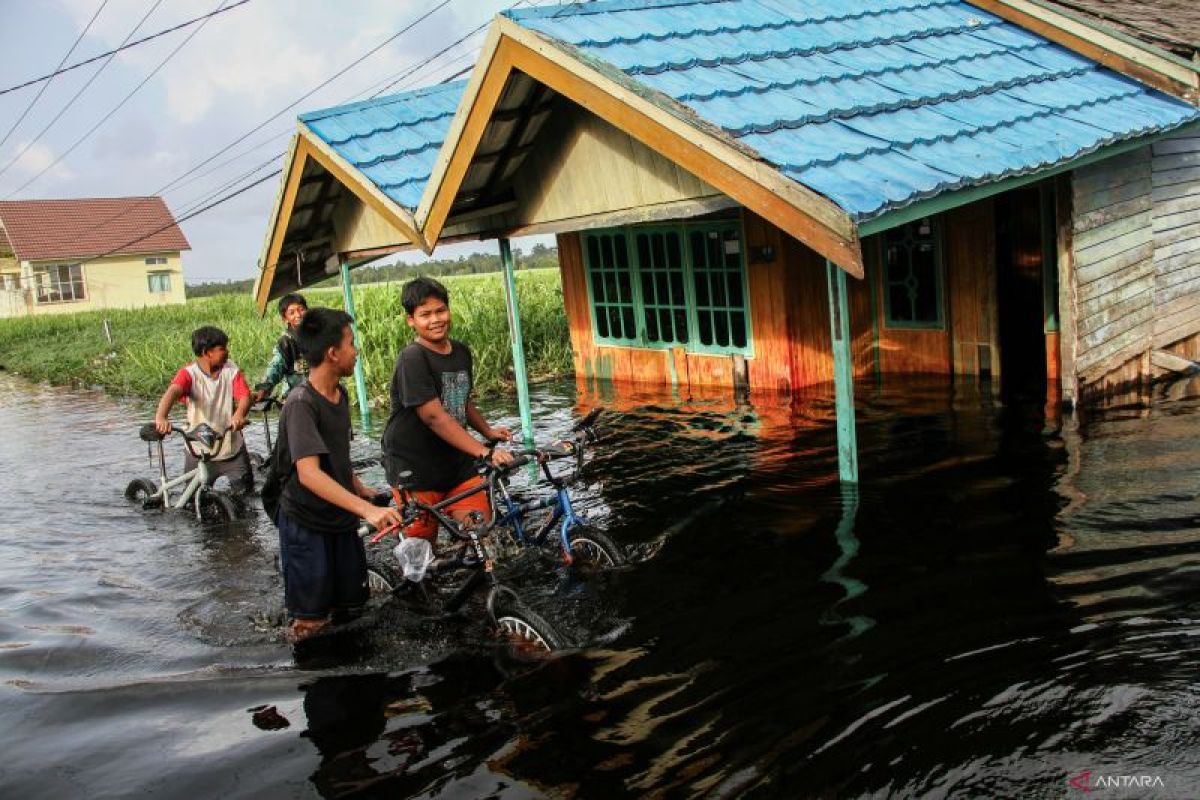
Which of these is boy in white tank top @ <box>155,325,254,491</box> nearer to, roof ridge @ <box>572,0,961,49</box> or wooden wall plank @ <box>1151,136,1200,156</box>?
roof ridge @ <box>572,0,961,49</box>

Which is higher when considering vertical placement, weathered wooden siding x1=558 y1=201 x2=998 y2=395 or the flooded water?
weathered wooden siding x1=558 y1=201 x2=998 y2=395

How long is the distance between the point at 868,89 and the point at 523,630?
5.13 metres

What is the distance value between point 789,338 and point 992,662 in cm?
727

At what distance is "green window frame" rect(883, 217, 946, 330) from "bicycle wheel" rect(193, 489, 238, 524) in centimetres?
735

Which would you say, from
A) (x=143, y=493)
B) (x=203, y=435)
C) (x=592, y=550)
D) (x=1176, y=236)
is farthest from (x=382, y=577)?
(x=1176, y=236)

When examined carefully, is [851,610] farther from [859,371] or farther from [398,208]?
[859,371]

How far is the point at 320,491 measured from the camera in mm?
4918

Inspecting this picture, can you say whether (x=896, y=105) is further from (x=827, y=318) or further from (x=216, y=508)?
(x=216, y=508)

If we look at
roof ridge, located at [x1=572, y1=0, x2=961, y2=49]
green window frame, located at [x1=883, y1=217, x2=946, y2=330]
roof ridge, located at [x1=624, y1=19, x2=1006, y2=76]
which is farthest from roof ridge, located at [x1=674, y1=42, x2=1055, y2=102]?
green window frame, located at [x1=883, y1=217, x2=946, y2=330]

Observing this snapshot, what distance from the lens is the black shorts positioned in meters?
5.28

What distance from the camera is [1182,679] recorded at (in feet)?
14.1

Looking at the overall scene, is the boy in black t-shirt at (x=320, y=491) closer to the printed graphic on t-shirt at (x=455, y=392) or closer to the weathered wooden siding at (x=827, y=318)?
the printed graphic on t-shirt at (x=455, y=392)

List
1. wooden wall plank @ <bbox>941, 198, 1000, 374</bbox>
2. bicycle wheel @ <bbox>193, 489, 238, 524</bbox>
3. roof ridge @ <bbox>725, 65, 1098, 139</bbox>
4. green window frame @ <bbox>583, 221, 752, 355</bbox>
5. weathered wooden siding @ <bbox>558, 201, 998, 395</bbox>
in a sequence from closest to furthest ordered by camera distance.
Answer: roof ridge @ <bbox>725, 65, 1098, 139</bbox> → bicycle wheel @ <bbox>193, 489, 238, 524</bbox> → wooden wall plank @ <bbox>941, 198, 1000, 374</bbox> → weathered wooden siding @ <bbox>558, 201, 998, 395</bbox> → green window frame @ <bbox>583, 221, 752, 355</bbox>

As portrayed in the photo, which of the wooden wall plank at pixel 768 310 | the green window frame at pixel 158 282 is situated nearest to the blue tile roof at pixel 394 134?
the wooden wall plank at pixel 768 310
